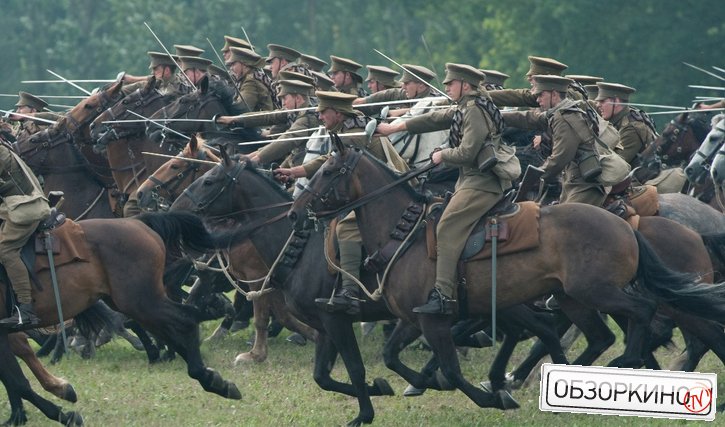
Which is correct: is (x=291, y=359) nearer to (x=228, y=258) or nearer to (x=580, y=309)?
(x=228, y=258)

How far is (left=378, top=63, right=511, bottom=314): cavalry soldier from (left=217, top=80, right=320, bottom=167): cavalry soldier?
3.08m

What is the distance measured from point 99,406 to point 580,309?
422 cm

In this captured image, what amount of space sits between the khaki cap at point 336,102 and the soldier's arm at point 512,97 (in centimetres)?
122

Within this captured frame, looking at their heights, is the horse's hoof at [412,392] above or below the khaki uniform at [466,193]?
below

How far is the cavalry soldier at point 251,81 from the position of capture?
18.4 m

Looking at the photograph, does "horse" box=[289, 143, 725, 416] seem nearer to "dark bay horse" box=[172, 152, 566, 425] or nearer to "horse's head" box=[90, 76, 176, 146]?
"dark bay horse" box=[172, 152, 566, 425]

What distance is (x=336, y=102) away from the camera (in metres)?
13.2

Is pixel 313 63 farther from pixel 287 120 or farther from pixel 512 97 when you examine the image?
pixel 512 97

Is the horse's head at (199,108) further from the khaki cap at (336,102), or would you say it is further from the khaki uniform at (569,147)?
the khaki uniform at (569,147)

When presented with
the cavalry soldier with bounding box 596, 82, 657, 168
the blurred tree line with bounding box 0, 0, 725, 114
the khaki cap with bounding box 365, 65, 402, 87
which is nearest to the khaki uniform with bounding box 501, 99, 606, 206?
the cavalry soldier with bounding box 596, 82, 657, 168

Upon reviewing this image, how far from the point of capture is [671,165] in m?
18.3

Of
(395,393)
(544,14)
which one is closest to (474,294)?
(395,393)

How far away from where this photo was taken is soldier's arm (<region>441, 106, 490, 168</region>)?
12.0m

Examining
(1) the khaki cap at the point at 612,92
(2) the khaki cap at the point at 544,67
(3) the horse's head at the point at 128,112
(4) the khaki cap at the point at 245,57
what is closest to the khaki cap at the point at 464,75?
(2) the khaki cap at the point at 544,67
